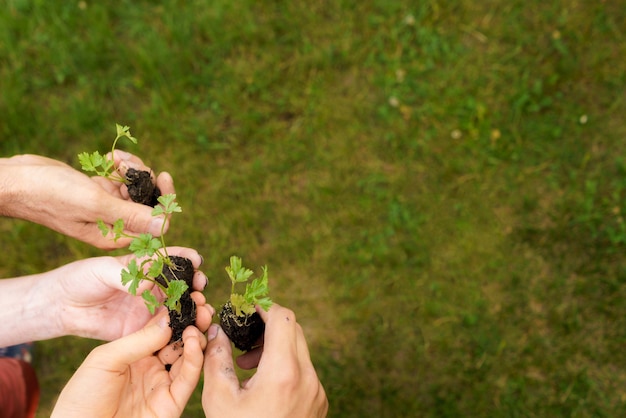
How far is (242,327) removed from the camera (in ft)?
8.73

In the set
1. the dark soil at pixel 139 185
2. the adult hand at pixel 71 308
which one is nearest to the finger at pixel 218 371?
the adult hand at pixel 71 308

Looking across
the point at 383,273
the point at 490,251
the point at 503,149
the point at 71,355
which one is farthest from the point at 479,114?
the point at 71,355

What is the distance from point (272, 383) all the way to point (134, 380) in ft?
2.56

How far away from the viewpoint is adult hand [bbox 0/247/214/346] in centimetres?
271

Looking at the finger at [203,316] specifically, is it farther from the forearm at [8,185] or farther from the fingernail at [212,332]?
the forearm at [8,185]

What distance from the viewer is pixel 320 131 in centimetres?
425

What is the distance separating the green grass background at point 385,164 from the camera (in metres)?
3.82

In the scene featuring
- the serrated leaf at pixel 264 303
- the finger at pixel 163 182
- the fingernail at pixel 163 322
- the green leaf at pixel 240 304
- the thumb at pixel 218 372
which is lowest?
the thumb at pixel 218 372

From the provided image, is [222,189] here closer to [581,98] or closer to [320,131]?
[320,131]

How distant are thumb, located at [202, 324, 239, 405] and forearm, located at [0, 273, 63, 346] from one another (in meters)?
1.04

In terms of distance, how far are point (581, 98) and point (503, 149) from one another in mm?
836

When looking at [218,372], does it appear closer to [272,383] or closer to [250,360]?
[272,383]

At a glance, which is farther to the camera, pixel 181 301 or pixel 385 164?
pixel 385 164

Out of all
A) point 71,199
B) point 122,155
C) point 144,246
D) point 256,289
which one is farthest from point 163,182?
point 256,289
